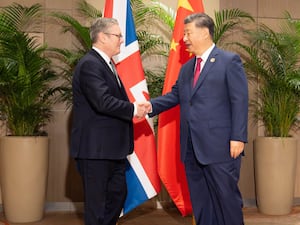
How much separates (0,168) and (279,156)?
270cm

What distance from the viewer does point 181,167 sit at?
11.6ft

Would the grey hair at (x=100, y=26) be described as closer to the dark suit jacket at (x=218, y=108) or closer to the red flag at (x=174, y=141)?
the dark suit jacket at (x=218, y=108)

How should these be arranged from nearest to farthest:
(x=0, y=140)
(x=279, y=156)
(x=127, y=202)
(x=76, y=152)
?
(x=76, y=152)
(x=127, y=202)
(x=0, y=140)
(x=279, y=156)

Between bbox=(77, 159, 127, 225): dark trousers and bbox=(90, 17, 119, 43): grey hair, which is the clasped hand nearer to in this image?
bbox=(77, 159, 127, 225): dark trousers

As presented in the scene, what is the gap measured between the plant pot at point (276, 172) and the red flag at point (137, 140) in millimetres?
1382

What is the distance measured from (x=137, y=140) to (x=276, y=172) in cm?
164

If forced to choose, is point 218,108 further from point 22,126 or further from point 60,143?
point 60,143

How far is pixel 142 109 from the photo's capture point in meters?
2.89

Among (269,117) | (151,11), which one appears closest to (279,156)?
(269,117)

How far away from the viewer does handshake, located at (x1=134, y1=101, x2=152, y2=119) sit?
2831 mm

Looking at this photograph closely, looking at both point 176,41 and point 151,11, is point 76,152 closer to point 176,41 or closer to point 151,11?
point 176,41

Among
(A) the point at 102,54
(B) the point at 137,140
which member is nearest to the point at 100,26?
(A) the point at 102,54

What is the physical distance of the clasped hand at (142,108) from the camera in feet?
9.33

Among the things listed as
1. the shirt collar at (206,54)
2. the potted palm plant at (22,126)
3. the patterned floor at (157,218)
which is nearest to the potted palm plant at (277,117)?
the patterned floor at (157,218)
